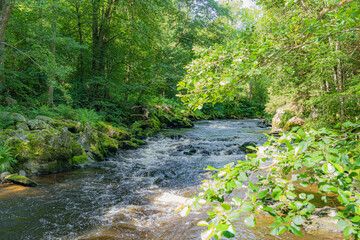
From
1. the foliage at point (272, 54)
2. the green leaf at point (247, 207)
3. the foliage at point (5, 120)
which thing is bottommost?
the green leaf at point (247, 207)

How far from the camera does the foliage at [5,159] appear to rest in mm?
6027

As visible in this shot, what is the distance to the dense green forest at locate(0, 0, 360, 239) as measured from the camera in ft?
4.26

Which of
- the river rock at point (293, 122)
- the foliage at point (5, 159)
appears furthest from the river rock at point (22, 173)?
the river rock at point (293, 122)

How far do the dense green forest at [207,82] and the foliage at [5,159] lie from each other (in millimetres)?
35

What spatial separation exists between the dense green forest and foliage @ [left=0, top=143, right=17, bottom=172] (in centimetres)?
4

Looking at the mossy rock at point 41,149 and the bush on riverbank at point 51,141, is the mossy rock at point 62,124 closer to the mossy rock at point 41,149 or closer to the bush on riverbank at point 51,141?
the bush on riverbank at point 51,141

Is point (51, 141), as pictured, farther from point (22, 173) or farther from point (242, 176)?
point (242, 176)

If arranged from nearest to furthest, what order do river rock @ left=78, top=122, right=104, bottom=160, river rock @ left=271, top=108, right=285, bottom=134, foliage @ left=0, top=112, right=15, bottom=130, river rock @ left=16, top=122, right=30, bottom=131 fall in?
foliage @ left=0, top=112, right=15, bottom=130 → river rock @ left=16, top=122, right=30, bottom=131 → river rock @ left=78, top=122, right=104, bottom=160 → river rock @ left=271, top=108, right=285, bottom=134

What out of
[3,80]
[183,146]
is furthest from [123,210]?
[3,80]

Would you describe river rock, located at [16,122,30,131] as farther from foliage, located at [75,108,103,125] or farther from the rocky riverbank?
foliage, located at [75,108,103,125]

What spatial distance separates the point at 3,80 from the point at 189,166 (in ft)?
32.8

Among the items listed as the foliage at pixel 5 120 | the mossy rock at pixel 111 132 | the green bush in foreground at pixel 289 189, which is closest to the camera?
the green bush in foreground at pixel 289 189

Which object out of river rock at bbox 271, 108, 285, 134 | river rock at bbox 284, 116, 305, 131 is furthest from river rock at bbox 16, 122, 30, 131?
river rock at bbox 271, 108, 285, 134

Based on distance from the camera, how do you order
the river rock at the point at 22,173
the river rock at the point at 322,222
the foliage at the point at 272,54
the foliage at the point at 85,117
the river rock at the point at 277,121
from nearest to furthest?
the foliage at the point at 272,54, the river rock at the point at 322,222, the river rock at the point at 22,173, the foliage at the point at 85,117, the river rock at the point at 277,121
